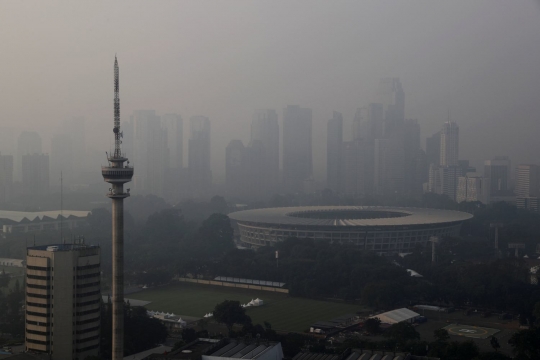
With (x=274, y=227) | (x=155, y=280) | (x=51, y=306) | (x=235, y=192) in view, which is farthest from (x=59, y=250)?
(x=235, y=192)

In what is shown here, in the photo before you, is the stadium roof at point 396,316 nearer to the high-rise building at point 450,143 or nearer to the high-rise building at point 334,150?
the high-rise building at point 450,143

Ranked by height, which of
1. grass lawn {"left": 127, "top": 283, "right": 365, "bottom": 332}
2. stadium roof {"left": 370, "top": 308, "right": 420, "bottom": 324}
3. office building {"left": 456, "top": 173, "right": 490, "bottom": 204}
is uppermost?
office building {"left": 456, "top": 173, "right": 490, "bottom": 204}

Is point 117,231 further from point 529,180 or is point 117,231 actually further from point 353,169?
point 353,169

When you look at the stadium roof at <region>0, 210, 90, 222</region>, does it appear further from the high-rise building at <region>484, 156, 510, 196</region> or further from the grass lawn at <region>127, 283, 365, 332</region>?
the high-rise building at <region>484, 156, 510, 196</region>

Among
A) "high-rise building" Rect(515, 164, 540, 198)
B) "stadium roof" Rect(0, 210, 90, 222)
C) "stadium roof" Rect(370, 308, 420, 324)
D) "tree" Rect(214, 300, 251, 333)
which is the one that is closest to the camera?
"tree" Rect(214, 300, 251, 333)

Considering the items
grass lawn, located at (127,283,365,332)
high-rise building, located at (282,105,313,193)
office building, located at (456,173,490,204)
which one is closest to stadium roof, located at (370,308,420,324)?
grass lawn, located at (127,283,365,332)

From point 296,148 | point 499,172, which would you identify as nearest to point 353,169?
point 296,148
